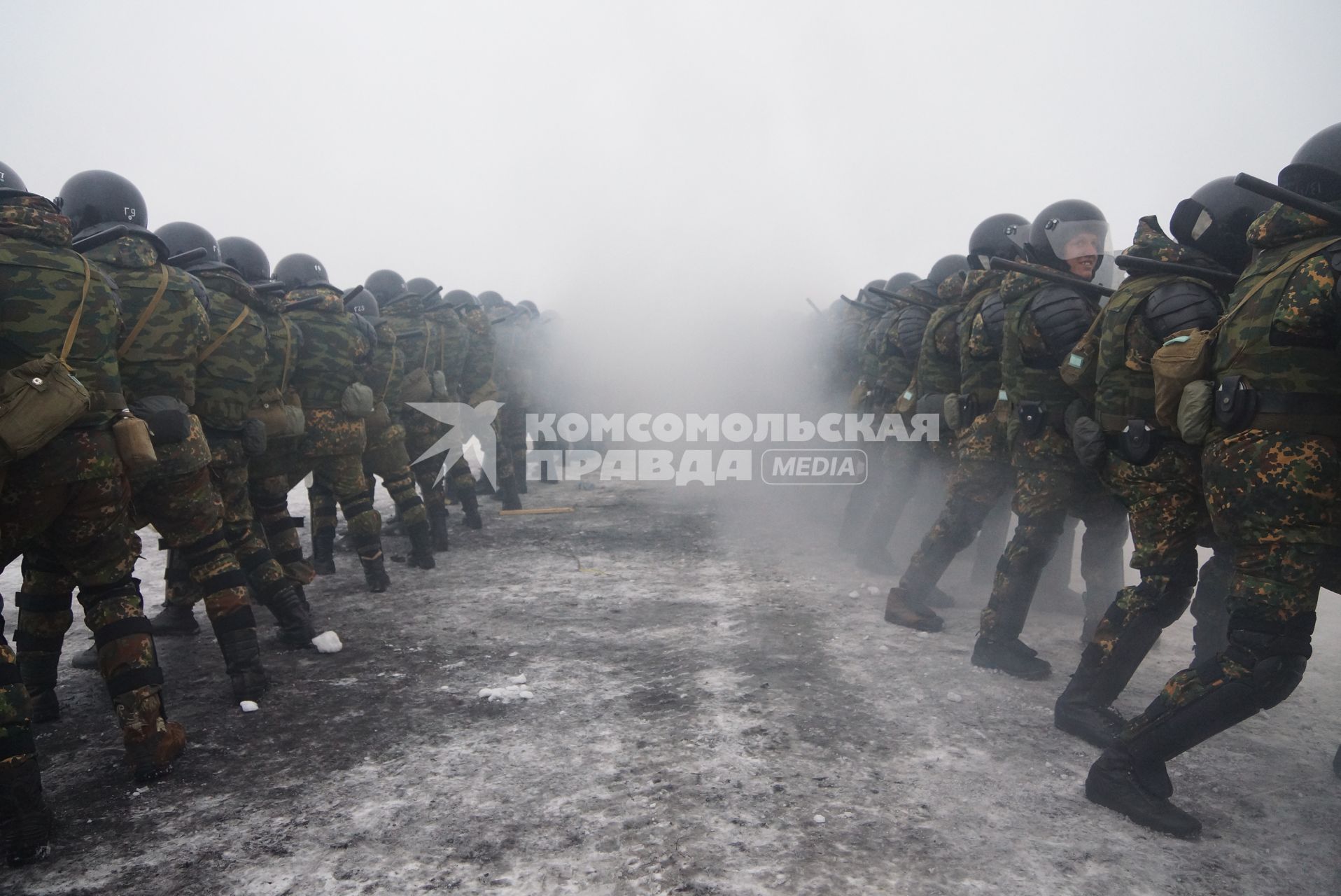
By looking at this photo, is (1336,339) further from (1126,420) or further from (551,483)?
(551,483)

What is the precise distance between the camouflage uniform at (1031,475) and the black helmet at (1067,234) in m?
0.18

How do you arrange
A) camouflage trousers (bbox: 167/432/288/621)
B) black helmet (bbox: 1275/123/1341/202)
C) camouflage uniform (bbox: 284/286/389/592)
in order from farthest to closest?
camouflage uniform (bbox: 284/286/389/592)
camouflage trousers (bbox: 167/432/288/621)
black helmet (bbox: 1275/123/1341/202)

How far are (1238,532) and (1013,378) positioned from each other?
1.68 meters

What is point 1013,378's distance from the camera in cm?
414

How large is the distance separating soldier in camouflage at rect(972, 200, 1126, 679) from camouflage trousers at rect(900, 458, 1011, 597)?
43 cm

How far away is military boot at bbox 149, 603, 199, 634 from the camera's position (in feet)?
15.6

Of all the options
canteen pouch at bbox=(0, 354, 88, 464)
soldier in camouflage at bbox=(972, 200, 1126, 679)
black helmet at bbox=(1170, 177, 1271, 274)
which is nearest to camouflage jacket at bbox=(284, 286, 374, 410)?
canteen pouch at bbox=(0, 354, 88, 464)

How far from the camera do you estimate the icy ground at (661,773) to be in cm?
240

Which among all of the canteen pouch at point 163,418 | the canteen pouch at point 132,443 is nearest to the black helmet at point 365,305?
the canteen pouch at point 163,418

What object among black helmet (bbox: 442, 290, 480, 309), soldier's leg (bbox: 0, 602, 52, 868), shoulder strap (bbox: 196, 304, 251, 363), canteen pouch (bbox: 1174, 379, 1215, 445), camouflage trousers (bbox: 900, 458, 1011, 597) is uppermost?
black helmet (bbox: 442, 290, 480, 309)

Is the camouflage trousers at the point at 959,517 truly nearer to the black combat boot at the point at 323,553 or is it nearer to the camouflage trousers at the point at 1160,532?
the camouflage trousers at the point at 1160,532

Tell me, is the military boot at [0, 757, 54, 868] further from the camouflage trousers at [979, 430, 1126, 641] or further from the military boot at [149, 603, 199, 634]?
the camouflage trousers at [979, 430, 1126, 641]

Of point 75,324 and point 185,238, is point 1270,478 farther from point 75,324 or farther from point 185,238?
point 185,238

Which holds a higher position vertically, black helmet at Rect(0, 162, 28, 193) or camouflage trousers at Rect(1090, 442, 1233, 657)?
black helmet at Rect(0, 162, 28, 193)
